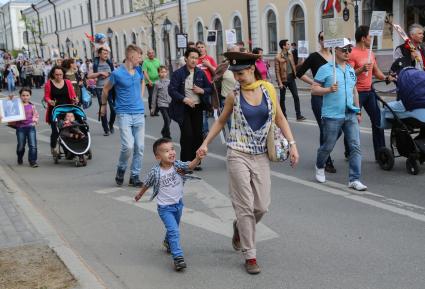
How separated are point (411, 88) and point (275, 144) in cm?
371

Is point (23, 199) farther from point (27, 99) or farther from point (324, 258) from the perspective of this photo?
point (324, 258)

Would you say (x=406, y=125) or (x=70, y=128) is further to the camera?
(x=70, y=128)

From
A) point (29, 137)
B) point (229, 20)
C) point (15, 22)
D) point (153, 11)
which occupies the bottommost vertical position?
point (29, 137)

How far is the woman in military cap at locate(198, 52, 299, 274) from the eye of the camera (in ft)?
15.5

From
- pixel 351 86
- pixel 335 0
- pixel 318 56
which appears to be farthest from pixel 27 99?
pixel 335 0

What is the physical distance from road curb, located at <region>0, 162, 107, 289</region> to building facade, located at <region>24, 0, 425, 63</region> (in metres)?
7.53

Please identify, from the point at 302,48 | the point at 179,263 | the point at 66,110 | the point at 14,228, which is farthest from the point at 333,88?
the point at 302,48

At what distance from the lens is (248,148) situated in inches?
188

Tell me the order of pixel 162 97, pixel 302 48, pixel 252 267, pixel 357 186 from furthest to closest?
1. pixel 302 48
2. pixel 162 97
3. pixel 357 186
4. pixel 252 267

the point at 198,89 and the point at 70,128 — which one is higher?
the point at 198,89

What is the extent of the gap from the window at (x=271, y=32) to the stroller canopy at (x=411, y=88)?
28036 millimetres

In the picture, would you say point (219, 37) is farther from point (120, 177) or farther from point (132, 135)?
point (132, 135)

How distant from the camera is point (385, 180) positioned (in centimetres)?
772

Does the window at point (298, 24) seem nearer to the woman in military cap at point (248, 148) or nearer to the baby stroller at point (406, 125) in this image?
the baby stroller at point (406, 125)
